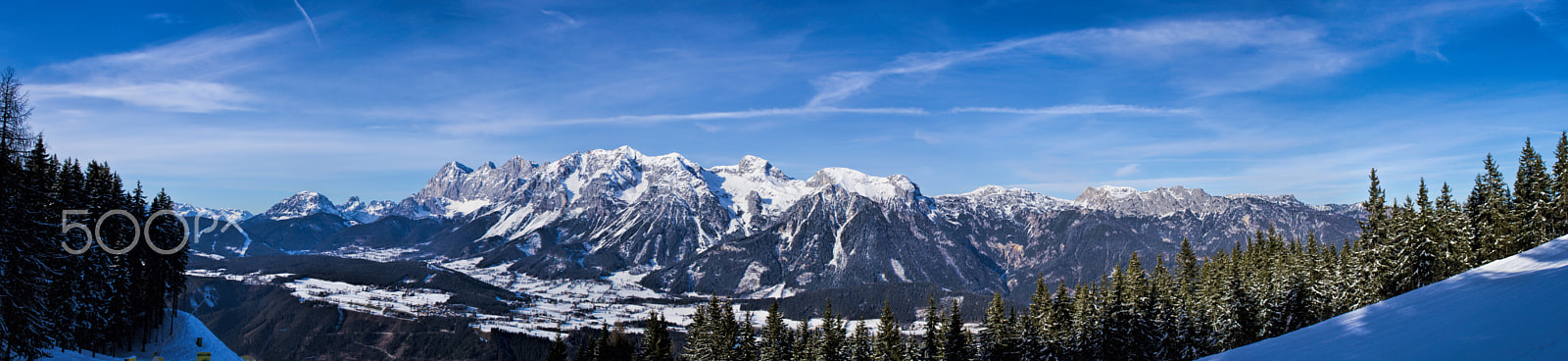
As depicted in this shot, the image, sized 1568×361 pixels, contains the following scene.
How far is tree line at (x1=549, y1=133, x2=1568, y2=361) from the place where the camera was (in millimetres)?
62094

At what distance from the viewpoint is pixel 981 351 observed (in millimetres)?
67250

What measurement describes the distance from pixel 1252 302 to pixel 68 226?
92.3 metres

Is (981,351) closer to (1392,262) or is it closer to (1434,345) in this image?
(1392,262)

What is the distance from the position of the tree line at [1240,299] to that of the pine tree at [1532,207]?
0.38ft

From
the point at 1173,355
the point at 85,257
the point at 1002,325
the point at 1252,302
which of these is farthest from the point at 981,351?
the point at 85,257

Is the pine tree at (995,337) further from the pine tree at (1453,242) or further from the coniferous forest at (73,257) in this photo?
the coniferous forest at (73,257)

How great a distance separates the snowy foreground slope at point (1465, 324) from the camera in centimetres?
2394

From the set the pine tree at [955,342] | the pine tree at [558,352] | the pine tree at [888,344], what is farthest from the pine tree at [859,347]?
the pine tree at [558,352]

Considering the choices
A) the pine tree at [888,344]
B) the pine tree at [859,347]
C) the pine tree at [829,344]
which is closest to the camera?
the pine tree at [888,344]

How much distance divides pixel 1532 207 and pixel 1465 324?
5137 centimetres

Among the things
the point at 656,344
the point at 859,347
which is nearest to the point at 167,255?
the point at 656,344

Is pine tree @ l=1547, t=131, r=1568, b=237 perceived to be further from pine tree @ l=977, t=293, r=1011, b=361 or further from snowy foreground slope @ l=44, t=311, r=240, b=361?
snowy foreground slope @ l=44, t=311, r=240, b=361

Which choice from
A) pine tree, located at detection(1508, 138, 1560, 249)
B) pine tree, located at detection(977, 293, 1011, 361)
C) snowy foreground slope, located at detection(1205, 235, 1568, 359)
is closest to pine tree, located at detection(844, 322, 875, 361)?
pine tree, located at detection(977, 293, 1011, 361)

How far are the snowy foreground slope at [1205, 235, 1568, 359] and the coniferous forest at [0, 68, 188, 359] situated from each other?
58725mm
